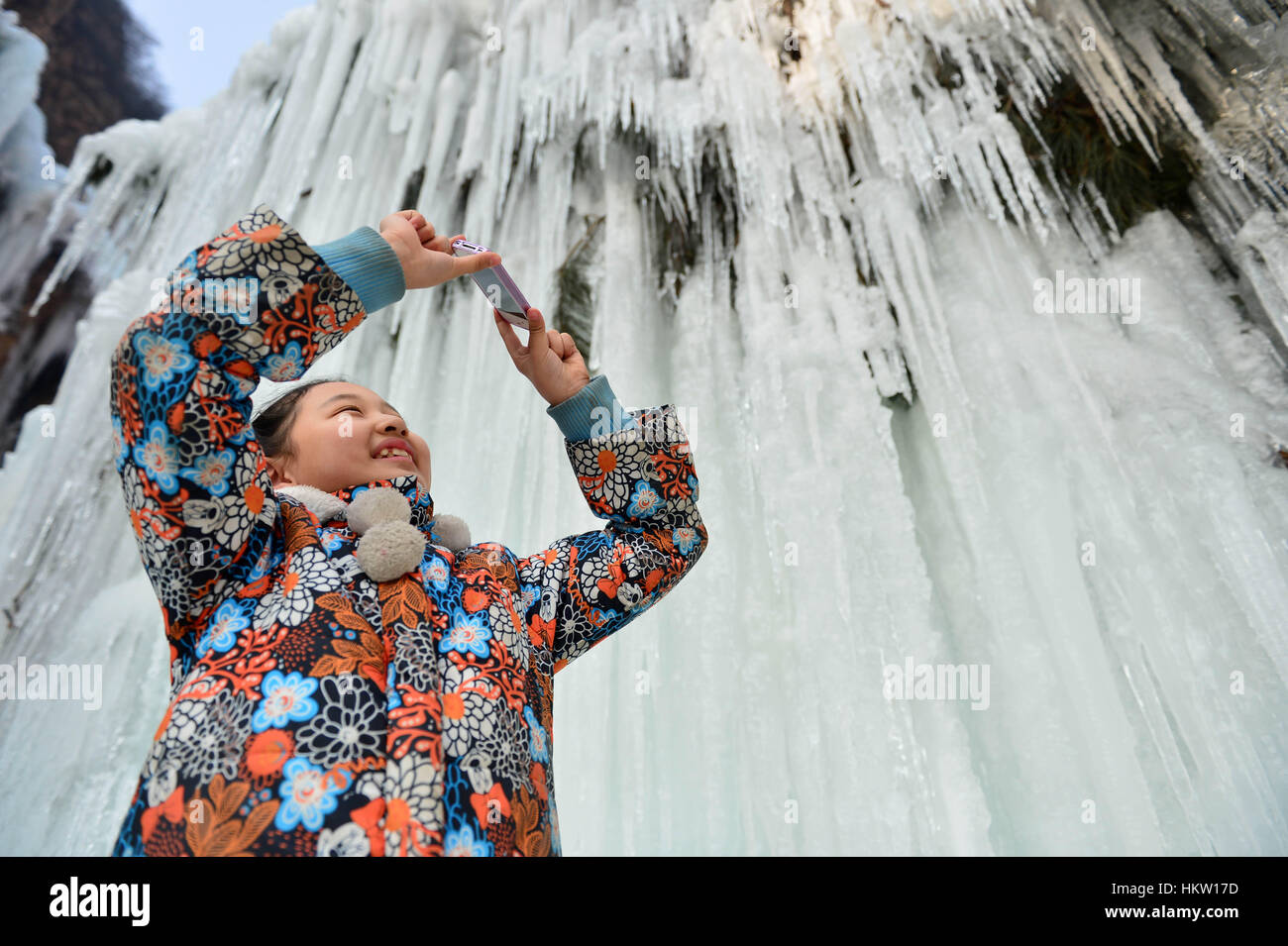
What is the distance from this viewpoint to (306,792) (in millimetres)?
505

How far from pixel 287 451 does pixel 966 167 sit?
191cm

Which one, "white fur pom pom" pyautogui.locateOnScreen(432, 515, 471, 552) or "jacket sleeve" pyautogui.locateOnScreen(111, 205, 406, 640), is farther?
"white fur pom pom" pyautogui.locateOnScreen(432, 515, 471, 552)

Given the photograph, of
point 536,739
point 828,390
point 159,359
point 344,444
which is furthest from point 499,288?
point 828,390

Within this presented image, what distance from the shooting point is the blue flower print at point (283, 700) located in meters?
0.53

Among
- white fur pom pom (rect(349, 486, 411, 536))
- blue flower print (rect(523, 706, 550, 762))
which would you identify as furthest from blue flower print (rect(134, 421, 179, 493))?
blue flower print (rect(523, 706, 550, 762))

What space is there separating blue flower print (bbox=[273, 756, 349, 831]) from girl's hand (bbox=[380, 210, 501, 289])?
381mm

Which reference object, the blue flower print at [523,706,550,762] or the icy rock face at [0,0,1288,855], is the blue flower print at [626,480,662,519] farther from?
the icy rock face at [0,0,1288,855]

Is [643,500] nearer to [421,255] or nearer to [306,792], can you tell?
[421,255]

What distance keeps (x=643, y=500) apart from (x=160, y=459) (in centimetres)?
43

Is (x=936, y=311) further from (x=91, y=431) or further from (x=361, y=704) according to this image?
(x=91, y=431)

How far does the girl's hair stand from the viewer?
800 millimetres

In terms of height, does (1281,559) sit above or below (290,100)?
below
